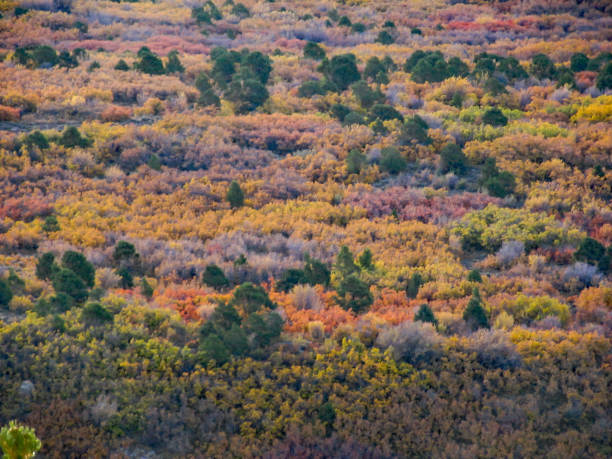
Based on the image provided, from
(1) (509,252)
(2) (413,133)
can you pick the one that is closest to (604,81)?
(2) (413,133)

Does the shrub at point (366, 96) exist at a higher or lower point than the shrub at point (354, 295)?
higher

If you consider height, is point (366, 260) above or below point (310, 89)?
below

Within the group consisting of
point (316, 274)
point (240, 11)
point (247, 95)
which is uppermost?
point (240, 11)

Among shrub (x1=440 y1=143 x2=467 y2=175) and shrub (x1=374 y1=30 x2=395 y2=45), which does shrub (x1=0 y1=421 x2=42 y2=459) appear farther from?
shrub (x1=374 y1=30 x2=395 y2=45)

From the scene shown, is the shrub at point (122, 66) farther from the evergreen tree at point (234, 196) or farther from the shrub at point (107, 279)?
the shrub at point (107, 279)

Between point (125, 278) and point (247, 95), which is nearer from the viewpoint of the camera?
point (125, 278)

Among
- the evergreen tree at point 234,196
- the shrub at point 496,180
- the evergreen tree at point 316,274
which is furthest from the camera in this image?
the shrub at point 496,180

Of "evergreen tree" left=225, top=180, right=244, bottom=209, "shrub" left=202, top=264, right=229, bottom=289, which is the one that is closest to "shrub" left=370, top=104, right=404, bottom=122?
"evergreen tree" left=225, top=180, right=244, bottom=209

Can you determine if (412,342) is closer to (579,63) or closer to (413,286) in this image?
(413,286)

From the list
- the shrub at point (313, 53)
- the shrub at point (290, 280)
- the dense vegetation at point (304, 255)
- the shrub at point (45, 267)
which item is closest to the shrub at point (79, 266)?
the dense vegetation at point (304, 255)
